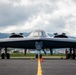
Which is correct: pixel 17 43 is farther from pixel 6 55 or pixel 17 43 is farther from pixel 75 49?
pixel 75 49

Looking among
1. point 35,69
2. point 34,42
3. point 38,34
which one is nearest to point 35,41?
point 34,42

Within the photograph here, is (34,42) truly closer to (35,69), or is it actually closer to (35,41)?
(35,41)

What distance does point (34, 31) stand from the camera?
43.3 m

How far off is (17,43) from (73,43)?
607 cm

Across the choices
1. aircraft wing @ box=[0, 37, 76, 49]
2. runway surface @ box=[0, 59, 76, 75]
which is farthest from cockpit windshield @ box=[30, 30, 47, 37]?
runway surface @ box=[0, 59, 76, 75]

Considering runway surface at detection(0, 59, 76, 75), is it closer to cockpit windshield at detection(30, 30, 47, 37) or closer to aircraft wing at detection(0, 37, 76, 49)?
aircraft wing at detection(0, 37, 76, 49)

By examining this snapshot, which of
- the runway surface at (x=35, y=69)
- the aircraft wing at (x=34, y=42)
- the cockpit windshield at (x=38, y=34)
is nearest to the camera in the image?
the runway surface at (x=35, y=69)

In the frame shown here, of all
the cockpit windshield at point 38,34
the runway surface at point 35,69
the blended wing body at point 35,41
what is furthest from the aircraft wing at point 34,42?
the runway surface at point 35,69

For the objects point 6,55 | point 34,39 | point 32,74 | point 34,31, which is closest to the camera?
point 32,74

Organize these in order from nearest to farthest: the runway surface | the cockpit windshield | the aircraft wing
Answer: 1. the runway surface
2. the aircraft wing
3. the cockpit windshield

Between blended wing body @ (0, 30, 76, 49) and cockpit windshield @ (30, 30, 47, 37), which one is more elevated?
cockpit windshield @ (30, 30, 47, 37)

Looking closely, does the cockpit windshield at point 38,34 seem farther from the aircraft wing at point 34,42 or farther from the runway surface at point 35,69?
the runway surface at point 35,69

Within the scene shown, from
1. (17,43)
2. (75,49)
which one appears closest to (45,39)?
(17,43)

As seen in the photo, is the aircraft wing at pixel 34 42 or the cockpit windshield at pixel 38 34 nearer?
the aircraft wing at pixel 34 42
